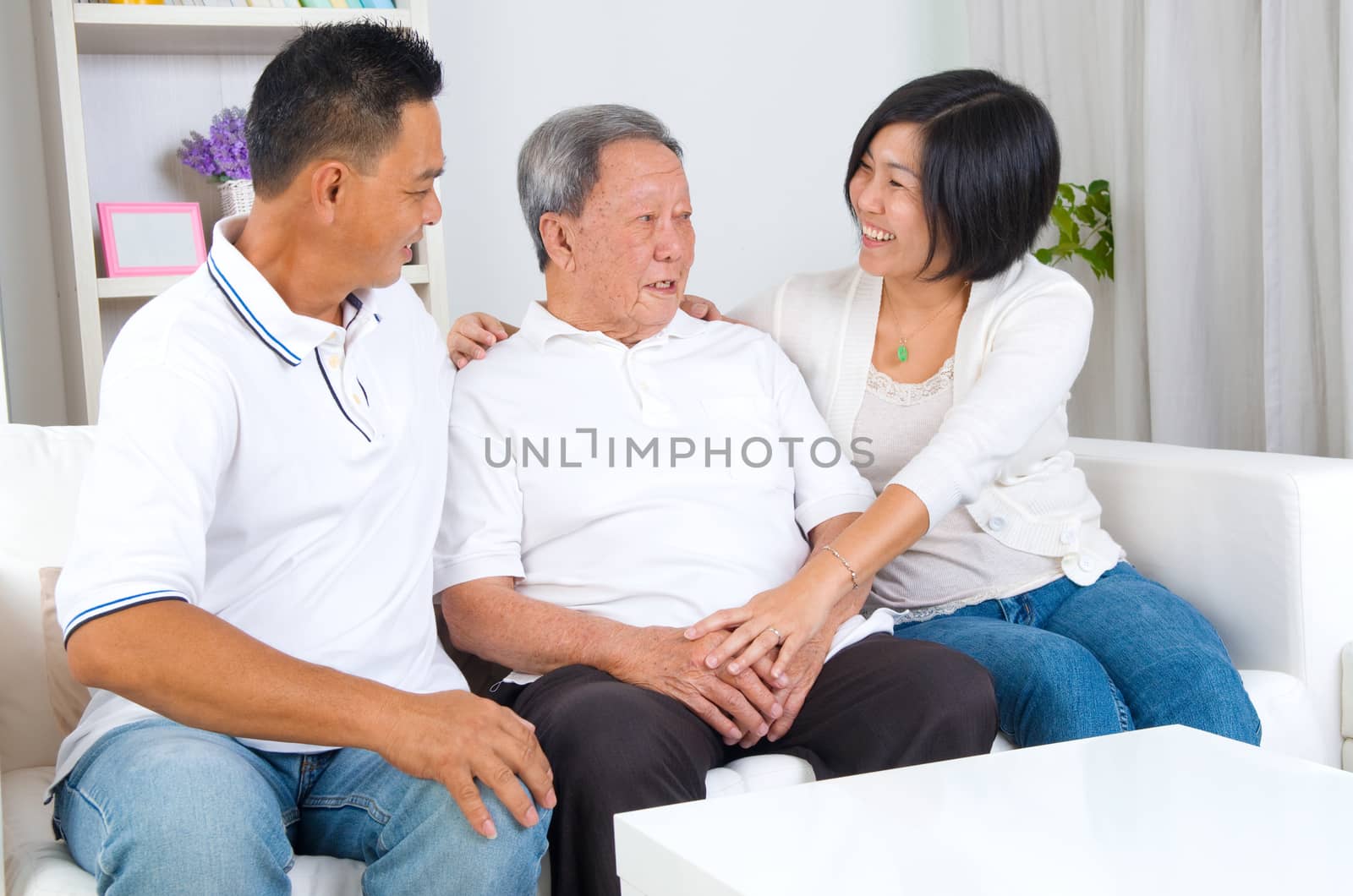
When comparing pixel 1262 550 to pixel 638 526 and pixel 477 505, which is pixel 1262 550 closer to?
pixel 638 526

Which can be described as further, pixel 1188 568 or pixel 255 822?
pixel 1188 568

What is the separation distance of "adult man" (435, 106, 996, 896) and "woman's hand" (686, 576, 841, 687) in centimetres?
2

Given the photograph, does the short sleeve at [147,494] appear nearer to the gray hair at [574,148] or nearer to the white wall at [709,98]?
the gray hair at [574,148]


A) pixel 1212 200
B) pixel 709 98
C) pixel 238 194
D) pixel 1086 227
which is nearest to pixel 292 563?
pixel 238 194

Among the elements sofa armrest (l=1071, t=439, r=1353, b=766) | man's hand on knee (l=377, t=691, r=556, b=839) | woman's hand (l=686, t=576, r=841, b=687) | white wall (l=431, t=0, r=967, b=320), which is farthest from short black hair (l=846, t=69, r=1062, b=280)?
white wall (l=431, t=0, r=967, b=320)

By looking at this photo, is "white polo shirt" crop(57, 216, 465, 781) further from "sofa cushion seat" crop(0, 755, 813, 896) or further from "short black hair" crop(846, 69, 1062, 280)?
"short black hair" crop(846, 69, 1062, 280)

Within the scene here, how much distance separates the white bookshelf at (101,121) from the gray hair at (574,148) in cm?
102

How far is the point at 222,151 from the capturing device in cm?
293

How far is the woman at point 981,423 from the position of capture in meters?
1.61

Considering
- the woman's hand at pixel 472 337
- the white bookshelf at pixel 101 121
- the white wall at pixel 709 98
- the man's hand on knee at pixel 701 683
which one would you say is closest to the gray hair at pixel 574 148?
the woman's hand at pixel 472 337

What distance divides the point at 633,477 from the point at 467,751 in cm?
62

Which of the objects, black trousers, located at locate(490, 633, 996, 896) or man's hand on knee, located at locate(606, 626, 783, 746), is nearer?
black trousers, located at locate(490, 633, 996, 896)

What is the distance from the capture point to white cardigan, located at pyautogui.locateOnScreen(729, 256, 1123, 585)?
1.69 m

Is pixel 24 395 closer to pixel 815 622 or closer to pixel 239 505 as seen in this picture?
pixel 239 505
